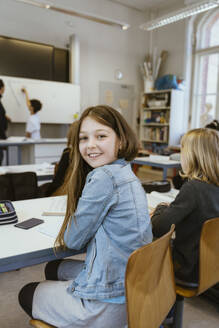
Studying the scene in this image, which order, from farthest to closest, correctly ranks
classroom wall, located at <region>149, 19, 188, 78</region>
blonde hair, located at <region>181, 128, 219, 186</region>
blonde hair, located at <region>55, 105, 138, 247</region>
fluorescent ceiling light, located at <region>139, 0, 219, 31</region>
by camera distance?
classroom wall, located at <region>149, 19, 188, 78</region> < fluorescent ceiling light, located at <region>139, 0, 219, 31</region> < blonde hair, located at <region>181, 128, 219, 186</region> < blonde hair, located at <region>55, 105, 138, 247</region>

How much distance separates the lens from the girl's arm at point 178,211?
4.43 ft

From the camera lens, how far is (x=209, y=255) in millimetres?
1306

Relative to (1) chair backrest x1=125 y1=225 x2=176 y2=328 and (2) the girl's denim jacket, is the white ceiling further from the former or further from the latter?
(1) chair backrest x1=125 y1=225 x2=176 y2=328

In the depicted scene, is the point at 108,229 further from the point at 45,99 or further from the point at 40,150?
the point at 45,99

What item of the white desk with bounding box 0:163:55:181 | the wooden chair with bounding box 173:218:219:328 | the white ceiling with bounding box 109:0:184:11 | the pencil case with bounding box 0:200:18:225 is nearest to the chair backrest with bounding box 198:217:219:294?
the wooden chair with bounding box 173:218:219:328

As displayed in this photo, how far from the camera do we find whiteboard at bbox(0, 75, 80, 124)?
5.61 metres

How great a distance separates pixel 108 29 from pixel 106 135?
668 cm

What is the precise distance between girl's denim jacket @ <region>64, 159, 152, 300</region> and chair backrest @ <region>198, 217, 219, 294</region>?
34cm

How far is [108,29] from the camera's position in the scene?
702 cm

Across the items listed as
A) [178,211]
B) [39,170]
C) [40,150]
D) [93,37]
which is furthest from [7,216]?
[93,37]

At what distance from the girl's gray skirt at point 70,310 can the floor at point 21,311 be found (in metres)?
0.82

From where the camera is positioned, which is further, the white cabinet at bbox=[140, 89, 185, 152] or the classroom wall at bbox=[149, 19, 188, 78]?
the classroom wall at bbox=[149, 19, 188, 78]

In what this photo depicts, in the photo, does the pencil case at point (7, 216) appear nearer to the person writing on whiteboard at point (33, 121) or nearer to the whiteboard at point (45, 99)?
the person writing on whiteboard at point (33, 121)

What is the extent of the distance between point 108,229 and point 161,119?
6056 millimetres
